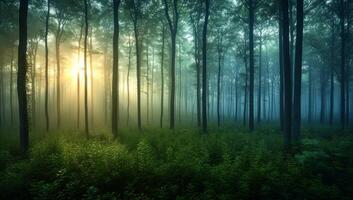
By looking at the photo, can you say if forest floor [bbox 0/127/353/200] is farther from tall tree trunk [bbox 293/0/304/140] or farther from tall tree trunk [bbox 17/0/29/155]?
tall tree trunk [bbox 293/0/304/140]

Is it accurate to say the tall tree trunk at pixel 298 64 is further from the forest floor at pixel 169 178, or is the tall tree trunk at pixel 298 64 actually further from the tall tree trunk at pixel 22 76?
the tall tree trunk at pixel 22 76

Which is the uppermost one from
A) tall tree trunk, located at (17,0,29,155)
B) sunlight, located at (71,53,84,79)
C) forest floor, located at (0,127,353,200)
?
sunlight, located at (71,53,84,79)

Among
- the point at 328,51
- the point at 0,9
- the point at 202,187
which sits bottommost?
the point at 202,187

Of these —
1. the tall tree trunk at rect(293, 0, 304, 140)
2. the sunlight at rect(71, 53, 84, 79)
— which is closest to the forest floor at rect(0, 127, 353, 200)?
the tall tree trunk at rect(293, 0, 304, 140)

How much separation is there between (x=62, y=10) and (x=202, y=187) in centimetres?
2322

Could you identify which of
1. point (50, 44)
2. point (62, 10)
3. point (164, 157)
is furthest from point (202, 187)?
point (50, 44)

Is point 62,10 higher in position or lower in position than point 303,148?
higher

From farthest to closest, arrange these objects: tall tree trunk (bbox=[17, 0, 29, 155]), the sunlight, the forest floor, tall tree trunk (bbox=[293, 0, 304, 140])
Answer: the sunlight → tall tree trunk (bbox=[293, 0, 304, 140]) → tall tree trunk (bbox=[17, 0, 29, 155]) → the forest floor

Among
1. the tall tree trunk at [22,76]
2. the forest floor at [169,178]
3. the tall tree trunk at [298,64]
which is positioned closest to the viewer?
the forest floor at [169,178]

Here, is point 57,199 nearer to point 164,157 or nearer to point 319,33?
point 164,157

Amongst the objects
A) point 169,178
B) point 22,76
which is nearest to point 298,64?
point 169,178

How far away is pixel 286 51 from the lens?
46.8ft

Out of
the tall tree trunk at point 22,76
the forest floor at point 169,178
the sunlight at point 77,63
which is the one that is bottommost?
the forest floor at point 169,178

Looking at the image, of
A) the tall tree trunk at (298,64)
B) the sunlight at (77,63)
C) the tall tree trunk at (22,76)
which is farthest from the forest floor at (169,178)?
the sunlight at (77,63)
